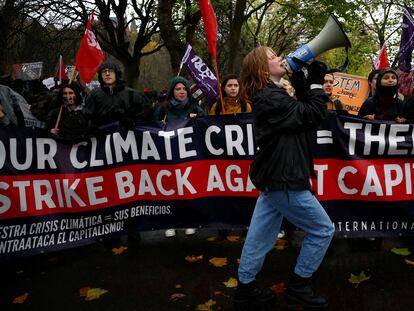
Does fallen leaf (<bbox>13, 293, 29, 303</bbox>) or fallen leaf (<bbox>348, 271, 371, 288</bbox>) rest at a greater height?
fallen leaf (<bbox>13, 293, 29, 303</bbox>)

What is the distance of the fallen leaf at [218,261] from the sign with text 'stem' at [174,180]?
366 mm

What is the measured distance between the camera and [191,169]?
4.34m

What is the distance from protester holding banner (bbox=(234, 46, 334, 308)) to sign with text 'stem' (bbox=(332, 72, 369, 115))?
18.8 feet

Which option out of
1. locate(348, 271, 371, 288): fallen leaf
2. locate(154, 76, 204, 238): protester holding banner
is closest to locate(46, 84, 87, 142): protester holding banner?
locate(154, 76, 204, 238): protester holding banner

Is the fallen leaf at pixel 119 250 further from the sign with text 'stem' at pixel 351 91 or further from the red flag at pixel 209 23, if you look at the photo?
the sign with text 'stem' at pixel 351 91

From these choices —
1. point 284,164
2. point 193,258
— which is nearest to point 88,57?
point 193,258

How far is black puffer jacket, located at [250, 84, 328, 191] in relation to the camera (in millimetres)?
2830

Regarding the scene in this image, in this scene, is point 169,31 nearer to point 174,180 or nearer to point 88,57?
point 88,57

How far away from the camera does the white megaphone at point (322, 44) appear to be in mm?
2934

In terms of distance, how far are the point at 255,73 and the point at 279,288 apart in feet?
5.69

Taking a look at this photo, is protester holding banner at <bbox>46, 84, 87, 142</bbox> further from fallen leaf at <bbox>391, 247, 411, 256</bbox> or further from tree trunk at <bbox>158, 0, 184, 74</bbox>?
tree trunk at <bbox>158, 0, 184, 74</bbox>

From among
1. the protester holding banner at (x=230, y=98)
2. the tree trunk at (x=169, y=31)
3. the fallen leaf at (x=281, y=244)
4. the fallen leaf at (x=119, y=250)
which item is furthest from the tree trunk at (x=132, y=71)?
the fallen leaf at (x=281, y=244)

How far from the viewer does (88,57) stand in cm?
494

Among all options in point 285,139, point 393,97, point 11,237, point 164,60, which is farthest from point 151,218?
point 164,60
